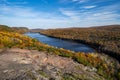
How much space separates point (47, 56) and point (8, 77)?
5.99 metres

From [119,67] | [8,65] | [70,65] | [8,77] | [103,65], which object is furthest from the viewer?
[119,67]

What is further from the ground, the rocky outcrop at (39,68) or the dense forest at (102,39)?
the rocky outcrop at (39,68)

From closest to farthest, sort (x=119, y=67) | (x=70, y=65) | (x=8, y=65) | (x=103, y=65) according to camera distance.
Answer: (x=8, y=65) → (x=70, y=65) → (x=103, y=65) → (x=119, y=67)

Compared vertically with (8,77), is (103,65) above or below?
below

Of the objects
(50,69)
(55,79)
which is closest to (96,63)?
(50,69)

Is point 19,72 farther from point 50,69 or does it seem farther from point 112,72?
point 112,72

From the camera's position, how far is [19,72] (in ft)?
38.5

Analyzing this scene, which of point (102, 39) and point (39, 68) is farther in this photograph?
point (102, 39)

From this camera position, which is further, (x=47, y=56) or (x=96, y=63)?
(x=96, y=63)

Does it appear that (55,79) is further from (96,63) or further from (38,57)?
(96,63)

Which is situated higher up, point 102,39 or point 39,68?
point 39,68

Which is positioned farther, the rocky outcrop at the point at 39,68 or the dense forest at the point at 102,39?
the dense forest at the point at 102,39

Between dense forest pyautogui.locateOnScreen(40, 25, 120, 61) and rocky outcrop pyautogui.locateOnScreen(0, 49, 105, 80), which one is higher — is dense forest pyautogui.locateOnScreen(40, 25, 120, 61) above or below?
below

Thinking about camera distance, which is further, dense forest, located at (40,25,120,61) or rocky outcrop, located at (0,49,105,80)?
dense forest, located at (40,25,120,61)
